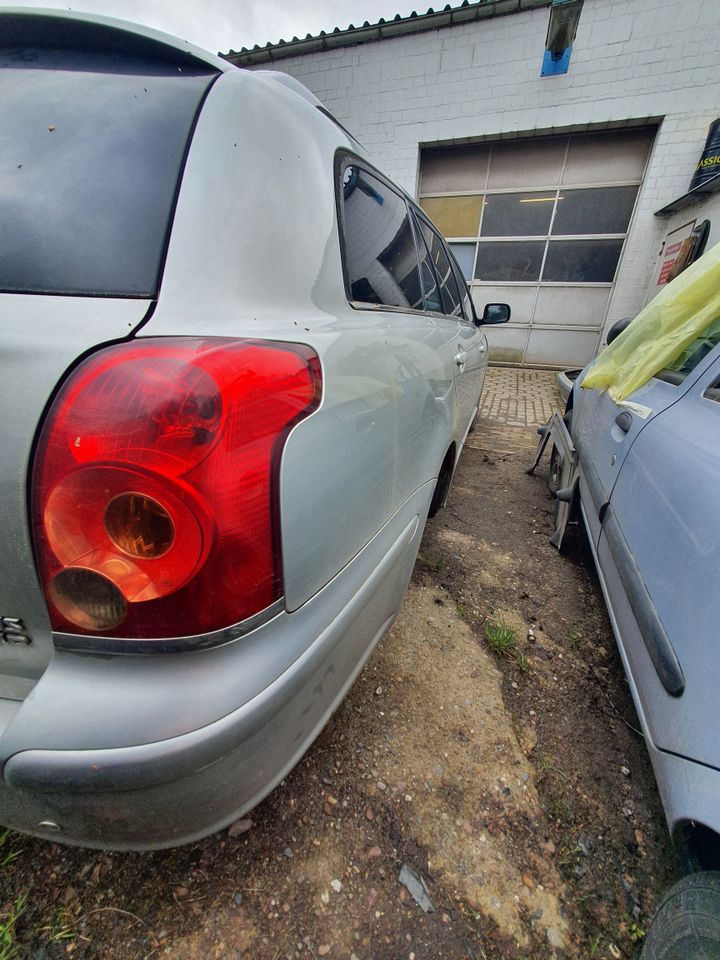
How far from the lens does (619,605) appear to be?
1.54 m

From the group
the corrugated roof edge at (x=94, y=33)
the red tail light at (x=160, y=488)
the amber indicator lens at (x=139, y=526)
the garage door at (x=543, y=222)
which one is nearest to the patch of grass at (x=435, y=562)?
the red tail light at (x=160, y=488)

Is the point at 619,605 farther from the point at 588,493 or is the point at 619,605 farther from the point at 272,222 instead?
the point at 272,222

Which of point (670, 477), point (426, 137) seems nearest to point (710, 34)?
point (426, 137)

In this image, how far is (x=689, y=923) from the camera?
87 centimetres

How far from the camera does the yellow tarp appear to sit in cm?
171

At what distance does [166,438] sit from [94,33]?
118cm

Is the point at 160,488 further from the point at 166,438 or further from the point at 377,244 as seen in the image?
the point at 377,244

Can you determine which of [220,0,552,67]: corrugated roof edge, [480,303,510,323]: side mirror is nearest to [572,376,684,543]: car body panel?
[480,303,510,323]: side mirror

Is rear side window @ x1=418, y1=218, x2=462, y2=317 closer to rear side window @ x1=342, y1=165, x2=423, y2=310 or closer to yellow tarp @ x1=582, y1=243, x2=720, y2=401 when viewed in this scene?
rear side window @ x1=342, y1=165, x2=423, y2=310

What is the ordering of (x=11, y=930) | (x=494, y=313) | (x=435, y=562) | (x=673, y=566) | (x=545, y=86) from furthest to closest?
(x=545, y=86)
(x=494, y=313)
(x=435, y=562)
(x=673, y=566)
(x=11, y=930)

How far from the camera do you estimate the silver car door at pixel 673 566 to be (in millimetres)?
957

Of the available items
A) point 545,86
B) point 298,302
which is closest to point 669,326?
point 298,302

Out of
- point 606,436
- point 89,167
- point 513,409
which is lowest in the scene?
point 513,409

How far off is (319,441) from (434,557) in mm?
1877
